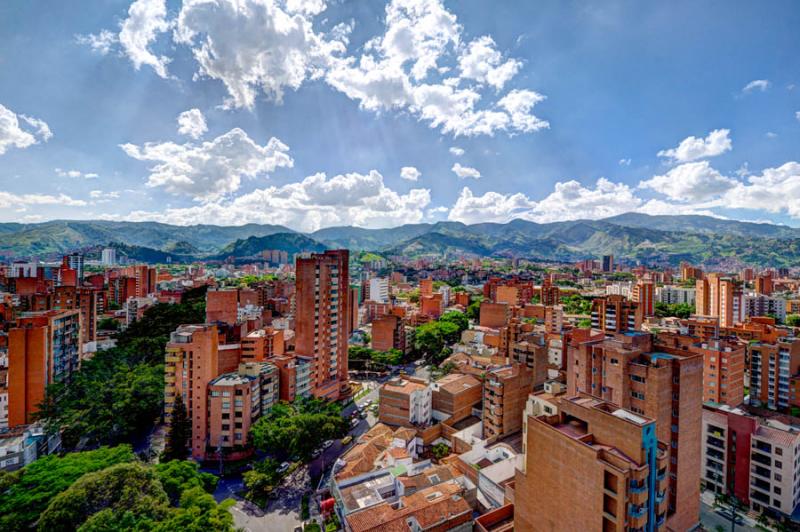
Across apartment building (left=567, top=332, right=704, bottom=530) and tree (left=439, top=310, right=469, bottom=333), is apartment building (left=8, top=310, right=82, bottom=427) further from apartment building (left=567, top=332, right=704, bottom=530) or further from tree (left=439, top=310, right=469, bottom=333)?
tree (left=439, top=310, right=469, bottom=333)

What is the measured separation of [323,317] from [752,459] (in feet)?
76.6

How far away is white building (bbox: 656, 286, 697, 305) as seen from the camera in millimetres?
59656

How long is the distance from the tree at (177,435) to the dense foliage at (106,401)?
3.86 meters

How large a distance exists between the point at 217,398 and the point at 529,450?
15992mm

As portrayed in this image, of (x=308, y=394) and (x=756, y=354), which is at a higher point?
(x=756, y=354)

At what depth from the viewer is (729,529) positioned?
14.8 metres

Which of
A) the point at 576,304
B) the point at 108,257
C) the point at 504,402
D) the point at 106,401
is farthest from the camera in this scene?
the point at 108,257

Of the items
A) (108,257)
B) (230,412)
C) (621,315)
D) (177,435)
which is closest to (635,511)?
(230,412)

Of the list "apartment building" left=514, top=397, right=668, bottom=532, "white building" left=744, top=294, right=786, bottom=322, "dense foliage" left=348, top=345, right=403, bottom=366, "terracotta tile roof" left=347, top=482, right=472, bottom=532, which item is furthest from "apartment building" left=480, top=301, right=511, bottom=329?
"apartment building" left=514, top=397, right=668, bottom=532

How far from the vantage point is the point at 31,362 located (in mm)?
21391

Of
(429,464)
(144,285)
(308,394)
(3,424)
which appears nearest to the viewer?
(429,464)

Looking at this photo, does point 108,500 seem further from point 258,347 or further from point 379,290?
point 379,290

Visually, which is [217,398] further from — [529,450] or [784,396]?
[784,396]

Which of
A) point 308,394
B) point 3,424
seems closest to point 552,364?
point 308,394
